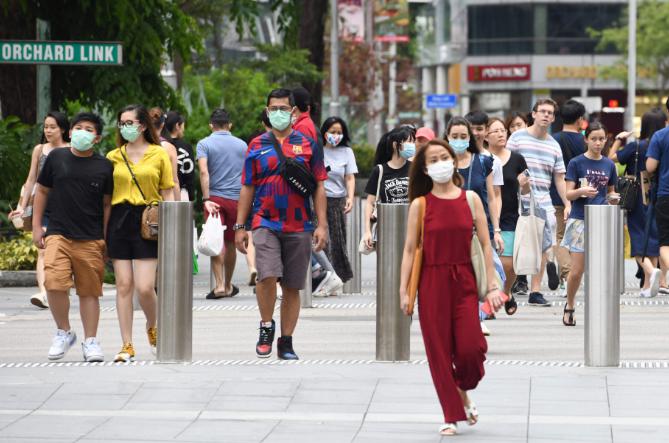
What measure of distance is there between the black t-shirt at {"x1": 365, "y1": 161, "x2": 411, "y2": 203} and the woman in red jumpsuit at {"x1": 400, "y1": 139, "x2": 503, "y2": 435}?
15.3 ft

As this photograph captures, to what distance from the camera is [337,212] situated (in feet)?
50.0

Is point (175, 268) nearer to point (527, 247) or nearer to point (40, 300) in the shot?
point (527, 247)

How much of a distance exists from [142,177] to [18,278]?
6.70 meters

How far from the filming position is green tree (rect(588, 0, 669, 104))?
219ft

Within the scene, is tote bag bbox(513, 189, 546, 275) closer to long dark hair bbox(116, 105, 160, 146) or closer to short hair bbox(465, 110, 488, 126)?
short hair bbox(465, 110, 488, 126)

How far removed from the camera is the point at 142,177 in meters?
10.5

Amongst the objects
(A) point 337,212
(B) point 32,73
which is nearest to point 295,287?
(A) point 337,212

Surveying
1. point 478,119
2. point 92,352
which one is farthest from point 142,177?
point 478,119

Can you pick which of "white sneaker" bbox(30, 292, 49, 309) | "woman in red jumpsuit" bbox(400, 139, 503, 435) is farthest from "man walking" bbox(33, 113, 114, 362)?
"white sneaker" bbox(30, 292, 49, 309)

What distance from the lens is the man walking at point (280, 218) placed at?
34.2ft

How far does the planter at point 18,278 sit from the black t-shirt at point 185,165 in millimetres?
2325

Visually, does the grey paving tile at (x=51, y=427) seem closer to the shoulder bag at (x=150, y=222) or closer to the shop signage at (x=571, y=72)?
the shoulder bag at (x=150, y=222)

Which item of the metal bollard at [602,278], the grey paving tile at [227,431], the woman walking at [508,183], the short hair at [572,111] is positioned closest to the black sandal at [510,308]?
the woman walking at [508,183]

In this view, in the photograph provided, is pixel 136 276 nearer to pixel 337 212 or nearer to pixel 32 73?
pixel 337 212
